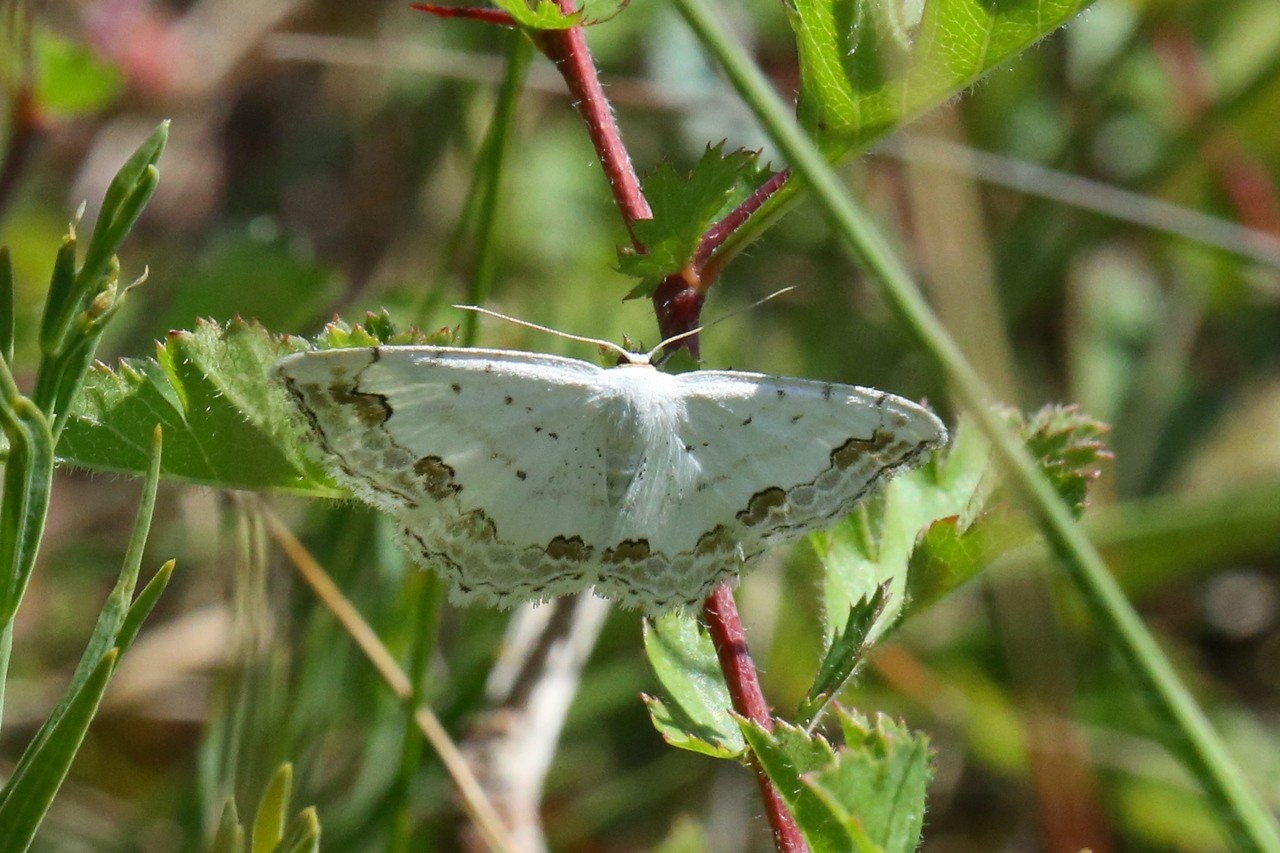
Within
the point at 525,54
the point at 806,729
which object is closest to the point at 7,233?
the point at 525,54

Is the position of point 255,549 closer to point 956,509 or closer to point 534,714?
point 534,714

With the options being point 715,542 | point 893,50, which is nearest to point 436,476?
point 715,542

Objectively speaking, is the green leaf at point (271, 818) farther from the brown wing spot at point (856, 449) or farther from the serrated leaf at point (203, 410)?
the brown wing spot at point (856, 449)

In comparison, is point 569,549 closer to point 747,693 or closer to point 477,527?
point 477,527

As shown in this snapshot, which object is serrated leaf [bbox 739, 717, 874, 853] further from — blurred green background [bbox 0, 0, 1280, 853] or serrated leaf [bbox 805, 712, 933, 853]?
blurred green background [bbox 0, 0, 1280, 853]

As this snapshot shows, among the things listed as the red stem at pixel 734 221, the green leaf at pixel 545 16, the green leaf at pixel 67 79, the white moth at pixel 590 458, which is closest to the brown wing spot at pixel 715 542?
the white moth at pixel 590 458
